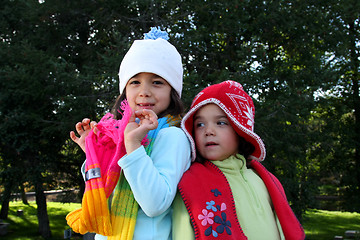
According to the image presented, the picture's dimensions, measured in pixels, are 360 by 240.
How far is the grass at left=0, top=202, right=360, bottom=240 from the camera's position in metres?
10.9

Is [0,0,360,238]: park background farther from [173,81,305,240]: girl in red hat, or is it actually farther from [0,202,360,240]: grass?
[173,81,305,240]: girl in red hat

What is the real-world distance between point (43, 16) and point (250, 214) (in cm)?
761

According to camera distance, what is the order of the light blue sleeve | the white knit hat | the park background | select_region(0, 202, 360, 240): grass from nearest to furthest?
Answer: the light blue sleeve < the white knit hat < the park background < select_region(0, 202, 360, 240): grass

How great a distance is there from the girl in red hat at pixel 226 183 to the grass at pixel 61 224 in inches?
333

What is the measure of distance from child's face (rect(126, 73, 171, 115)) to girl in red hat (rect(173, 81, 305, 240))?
0.55 ft

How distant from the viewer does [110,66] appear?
595 centimetres

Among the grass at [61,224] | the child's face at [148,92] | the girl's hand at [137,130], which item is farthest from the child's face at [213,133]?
the grass at [61,224]

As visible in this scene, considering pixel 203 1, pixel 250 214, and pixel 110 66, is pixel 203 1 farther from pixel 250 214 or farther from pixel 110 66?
pixel 250 214

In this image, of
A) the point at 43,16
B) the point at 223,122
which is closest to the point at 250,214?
the point at 223,122

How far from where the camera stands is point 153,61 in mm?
1824

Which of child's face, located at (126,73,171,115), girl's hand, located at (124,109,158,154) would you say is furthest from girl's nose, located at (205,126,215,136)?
girl's hand, located at (124,109,158,154)

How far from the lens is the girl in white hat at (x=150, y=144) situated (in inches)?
57.4

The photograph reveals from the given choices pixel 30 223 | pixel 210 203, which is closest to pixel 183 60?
pixel 210 203

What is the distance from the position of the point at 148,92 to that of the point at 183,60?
5.44 metres
